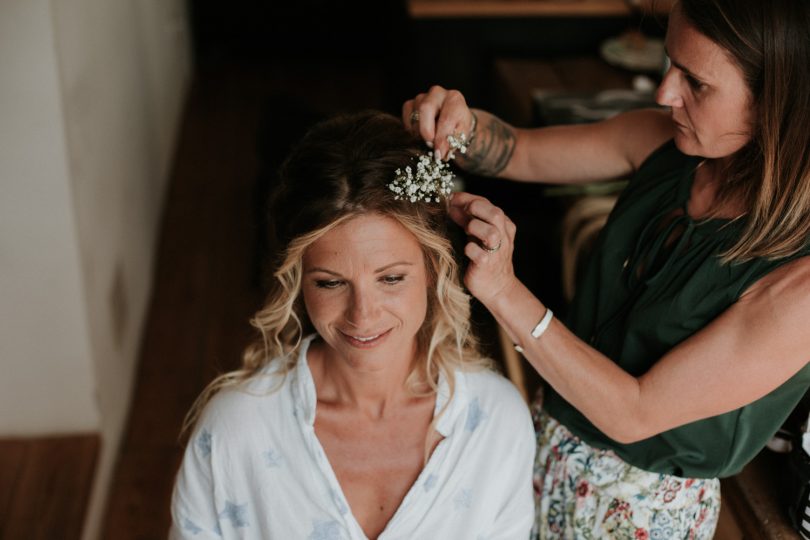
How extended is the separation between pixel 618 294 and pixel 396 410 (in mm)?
448

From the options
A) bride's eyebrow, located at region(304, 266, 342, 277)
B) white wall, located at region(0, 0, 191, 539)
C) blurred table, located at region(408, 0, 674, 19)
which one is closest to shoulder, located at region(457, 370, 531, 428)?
bride's eyebrow, located at region(304, 266, 342, 277)

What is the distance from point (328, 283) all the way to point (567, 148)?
59 centimetres

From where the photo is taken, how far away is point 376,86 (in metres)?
5.71

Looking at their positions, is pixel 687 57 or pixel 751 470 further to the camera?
pixel 751 470

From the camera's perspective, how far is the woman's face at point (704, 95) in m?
1.37

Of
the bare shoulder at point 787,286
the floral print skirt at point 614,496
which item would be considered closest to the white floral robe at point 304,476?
the floral print skirt at point 614,496

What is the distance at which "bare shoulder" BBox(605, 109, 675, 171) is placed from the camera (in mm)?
1766

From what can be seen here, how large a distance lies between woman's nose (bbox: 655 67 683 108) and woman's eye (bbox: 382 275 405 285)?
49cm

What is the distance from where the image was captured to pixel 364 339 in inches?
60.2

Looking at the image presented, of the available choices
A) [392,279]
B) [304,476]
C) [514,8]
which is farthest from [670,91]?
[514,8]

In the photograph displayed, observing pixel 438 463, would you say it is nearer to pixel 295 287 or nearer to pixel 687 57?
pixel 295 287

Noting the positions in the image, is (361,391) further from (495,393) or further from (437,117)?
(437,117)

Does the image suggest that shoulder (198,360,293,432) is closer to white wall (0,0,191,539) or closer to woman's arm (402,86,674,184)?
woman's arm (402,86,674,184)

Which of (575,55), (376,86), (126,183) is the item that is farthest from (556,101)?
(376,86)
